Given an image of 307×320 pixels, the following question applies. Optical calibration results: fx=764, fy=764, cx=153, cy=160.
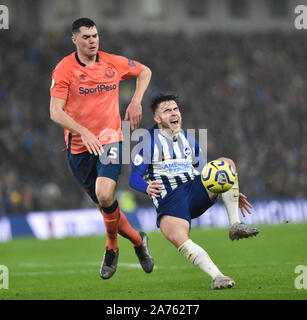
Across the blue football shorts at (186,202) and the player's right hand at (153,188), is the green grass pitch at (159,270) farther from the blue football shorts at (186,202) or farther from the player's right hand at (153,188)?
the player's right hand at (153,188)

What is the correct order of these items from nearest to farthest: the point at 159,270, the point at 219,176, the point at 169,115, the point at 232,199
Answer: the point at 219,176
the point at 232,199
the point at 169,115
the point at 159,270

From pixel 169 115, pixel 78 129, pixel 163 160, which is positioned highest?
pixel 169 115

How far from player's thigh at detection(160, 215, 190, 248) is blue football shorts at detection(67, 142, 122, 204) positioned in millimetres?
764

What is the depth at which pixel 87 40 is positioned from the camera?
8.55 meters

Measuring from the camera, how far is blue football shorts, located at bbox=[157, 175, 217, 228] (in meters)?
8.51

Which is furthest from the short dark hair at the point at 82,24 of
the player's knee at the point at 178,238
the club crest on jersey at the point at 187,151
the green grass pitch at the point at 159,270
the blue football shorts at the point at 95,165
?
the green grass pitch at the point at 159,270

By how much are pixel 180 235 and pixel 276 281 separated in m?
1.35

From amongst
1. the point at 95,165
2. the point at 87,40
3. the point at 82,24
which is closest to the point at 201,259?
the point at 95,165

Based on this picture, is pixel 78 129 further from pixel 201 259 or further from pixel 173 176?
pixel 201 259

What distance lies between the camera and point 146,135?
8.81 metres

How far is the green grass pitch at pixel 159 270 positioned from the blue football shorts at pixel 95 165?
1.28 meters

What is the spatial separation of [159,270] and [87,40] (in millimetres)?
4236
